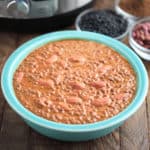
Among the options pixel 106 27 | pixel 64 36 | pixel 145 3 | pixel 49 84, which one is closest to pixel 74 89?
pixel 49 84

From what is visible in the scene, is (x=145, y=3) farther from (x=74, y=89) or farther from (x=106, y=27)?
(x=74, y=89)

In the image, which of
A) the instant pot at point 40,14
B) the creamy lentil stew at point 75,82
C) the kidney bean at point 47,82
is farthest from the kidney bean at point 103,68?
the instant pot at point 40,14

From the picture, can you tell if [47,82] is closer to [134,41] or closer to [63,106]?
[63,106]

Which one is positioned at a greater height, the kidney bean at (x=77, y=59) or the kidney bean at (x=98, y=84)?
the kidney bean at (x=77, y=59)

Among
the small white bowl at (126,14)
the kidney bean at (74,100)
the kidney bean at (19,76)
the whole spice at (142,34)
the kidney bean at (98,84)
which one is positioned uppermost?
the kidney bean at (98,84)

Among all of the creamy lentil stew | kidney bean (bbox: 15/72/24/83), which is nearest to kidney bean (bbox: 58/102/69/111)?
the creamy lentil stew

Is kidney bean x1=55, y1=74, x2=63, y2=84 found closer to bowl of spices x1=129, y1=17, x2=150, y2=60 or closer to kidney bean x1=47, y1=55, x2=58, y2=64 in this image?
kidney bean x1=47, y1=55, x2=58, y2=64

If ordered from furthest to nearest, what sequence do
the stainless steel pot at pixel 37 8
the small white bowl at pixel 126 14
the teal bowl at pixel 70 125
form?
the small white bowl at pixel 126 14 < the stainless steel pot at pixel 37 8 < the teal bowl at pixel 70 125

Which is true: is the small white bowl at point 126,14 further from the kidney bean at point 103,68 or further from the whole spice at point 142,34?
the kidney bean at point 103,68
